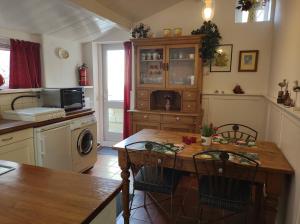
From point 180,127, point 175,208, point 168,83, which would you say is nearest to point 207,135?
point 175,208

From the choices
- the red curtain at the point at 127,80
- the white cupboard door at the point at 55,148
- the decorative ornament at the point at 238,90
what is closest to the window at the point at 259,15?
the decorative ornament at the point at 238,90

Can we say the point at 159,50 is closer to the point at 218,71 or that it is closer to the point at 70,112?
the point at 218,71

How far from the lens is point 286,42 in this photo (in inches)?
91.4

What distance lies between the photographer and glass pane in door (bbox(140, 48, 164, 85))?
352 cm

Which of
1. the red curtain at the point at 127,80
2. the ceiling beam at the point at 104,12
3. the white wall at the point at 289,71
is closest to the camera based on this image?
the white wall at the point at 289,71

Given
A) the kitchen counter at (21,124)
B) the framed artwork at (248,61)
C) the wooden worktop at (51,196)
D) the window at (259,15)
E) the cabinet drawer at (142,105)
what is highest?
the window at (259,15)

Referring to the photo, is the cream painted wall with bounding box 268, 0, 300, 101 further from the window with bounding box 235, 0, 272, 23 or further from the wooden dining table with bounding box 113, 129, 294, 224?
the wooden dining table with bounding box 113, 129, 294, 224

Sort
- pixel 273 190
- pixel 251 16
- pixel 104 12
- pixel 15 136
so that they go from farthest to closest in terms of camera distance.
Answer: pixel 251 16
pixel 104 12
pixel 15 136
pixel 273 190

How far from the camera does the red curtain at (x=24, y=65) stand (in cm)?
294

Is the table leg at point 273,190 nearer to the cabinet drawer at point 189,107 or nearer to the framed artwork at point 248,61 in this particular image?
the cabinet drawer at point 189,107

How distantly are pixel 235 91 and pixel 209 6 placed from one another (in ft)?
5.51

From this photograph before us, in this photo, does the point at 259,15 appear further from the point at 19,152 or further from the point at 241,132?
the point at 19,152

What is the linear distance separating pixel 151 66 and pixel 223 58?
1.11 m

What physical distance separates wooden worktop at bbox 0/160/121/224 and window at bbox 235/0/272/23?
314 cm
